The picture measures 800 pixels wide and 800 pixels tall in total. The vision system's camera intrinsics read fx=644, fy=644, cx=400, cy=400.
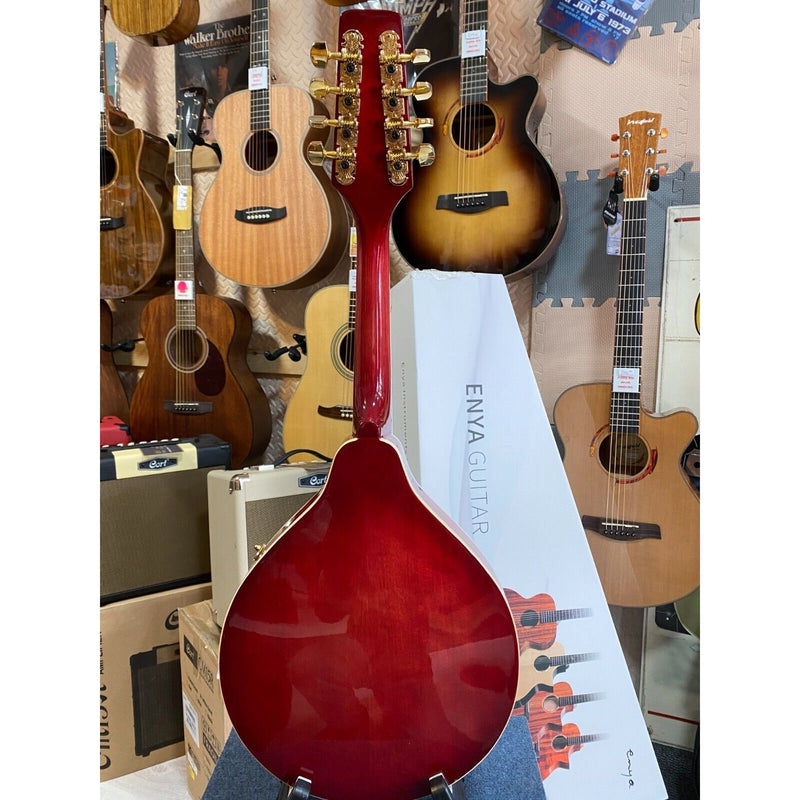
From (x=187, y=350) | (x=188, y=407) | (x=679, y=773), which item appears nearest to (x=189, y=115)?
(x=187, y=350)

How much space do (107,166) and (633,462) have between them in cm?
167

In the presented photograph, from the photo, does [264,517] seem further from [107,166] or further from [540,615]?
[107,166]

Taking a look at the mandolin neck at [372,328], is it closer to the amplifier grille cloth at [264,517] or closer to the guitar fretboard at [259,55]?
the amplifier grille cloth at [264,517]

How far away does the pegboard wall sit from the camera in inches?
56.0

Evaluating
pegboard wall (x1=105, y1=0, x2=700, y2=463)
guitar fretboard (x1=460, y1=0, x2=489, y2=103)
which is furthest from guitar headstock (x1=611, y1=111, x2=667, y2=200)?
guitar fretboard (x1=460, y1=0, x2=489, y2=103)

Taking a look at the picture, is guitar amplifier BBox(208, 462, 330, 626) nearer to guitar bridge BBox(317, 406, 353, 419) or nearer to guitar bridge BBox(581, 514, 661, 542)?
guitar bridge BBox(317, 406, 353, 419)

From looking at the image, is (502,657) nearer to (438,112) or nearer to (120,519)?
(120,519)

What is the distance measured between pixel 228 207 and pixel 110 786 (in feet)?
4.43

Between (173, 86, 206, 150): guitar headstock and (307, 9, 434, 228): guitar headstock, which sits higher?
(173, 86, 206, 150): guitar headstock

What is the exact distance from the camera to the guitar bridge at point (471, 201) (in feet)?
4.68

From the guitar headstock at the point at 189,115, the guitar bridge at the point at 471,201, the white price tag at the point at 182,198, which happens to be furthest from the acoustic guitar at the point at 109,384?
the guitar bridge at the point at 471,201

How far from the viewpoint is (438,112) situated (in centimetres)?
149

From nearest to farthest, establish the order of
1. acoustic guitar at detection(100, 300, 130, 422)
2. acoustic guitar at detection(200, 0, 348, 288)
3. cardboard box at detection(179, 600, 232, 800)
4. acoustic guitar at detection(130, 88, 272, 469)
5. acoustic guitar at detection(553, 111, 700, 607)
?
cardboard box at detection(179, 600, 232, 800) → acoustic guitar at detection(553, 111, 700, 607) → acoustic guitar at detection(200, 0, 348, 288) → acoustic guitar at detection(130, 88, 272, 469) → acoustic guitar at detection(100, 300, 130, 422)

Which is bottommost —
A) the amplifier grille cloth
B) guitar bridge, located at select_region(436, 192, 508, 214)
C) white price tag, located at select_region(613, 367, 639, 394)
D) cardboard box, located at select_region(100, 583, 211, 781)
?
cardboard box, located at select_region(100, 583, 211, 781)
